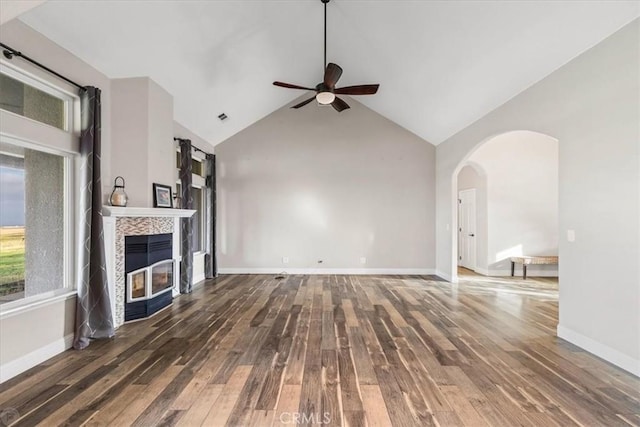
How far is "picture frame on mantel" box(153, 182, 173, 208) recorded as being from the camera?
13.3 feet

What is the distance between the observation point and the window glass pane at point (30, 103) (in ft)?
8.16

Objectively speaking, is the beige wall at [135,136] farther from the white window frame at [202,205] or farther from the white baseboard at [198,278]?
the white baseboard at [198,278]

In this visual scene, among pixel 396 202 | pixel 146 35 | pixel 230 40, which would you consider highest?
pixel 230 40

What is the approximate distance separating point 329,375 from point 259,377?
22.2 inches

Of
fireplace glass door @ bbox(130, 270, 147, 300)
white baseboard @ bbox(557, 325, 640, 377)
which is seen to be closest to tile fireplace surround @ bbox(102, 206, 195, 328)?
fireplace glass door @ bbox(130, 270, 147, 300)

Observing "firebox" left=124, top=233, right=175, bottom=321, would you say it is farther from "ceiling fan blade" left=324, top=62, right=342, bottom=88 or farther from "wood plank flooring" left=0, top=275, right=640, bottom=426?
"ceiling fan blade" left=324, top=62, right=342, bottom=88

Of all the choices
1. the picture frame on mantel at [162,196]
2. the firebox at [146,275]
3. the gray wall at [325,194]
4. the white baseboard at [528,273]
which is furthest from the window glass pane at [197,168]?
the white baseboard at [528,273]

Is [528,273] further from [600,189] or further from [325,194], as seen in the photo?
[325,194]

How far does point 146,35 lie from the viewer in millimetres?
3373

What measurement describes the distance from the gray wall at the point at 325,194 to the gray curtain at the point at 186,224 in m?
1.58

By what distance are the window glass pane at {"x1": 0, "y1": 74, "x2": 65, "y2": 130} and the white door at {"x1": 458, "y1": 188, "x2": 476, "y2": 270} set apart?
24.4 ft

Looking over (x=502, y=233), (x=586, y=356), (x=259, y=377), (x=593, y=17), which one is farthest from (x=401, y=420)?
(x=502, y=233)

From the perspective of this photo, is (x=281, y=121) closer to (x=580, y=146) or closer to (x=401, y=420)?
(x=580, y=146)

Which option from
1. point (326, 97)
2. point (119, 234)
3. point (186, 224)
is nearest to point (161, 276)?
point (119, 234)
